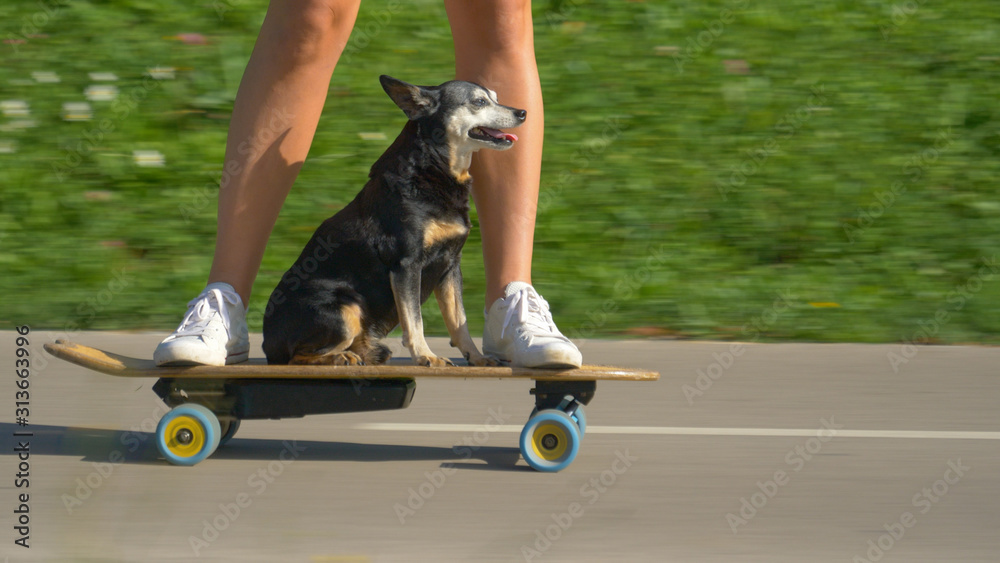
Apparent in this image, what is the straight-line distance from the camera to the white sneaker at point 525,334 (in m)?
3.33

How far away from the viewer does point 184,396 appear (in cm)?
343

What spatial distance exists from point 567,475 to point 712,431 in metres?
0.69

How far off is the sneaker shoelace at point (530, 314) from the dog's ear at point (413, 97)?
2.10 ft

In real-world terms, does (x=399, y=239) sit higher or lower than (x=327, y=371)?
higher

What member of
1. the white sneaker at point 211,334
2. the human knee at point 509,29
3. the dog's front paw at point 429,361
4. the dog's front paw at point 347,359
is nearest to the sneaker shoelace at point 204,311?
the white sneaker at point 211,334

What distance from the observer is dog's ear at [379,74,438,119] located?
3387mm

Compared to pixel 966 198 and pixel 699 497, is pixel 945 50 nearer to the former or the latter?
pixel 966 198

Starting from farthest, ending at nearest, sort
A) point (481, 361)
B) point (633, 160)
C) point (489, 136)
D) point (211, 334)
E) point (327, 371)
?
point (633, 160) → point (481, 361) → point (489, 136) → point (211, 334) → point (327, 371)

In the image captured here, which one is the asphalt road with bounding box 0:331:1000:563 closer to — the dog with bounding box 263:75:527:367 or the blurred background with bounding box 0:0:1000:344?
the dog with bounding box 263:75:527:367

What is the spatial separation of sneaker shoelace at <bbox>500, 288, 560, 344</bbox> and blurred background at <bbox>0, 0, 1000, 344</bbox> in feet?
4.99

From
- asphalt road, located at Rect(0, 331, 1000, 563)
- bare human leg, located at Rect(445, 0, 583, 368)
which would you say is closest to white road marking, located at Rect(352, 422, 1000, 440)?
asphalt road, located at Rect(0, 331, 1000, 563)

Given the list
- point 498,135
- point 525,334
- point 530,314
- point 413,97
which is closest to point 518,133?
point 498,135

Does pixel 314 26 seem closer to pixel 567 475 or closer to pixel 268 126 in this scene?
pixel 268 126

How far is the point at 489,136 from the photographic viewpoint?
349cm
